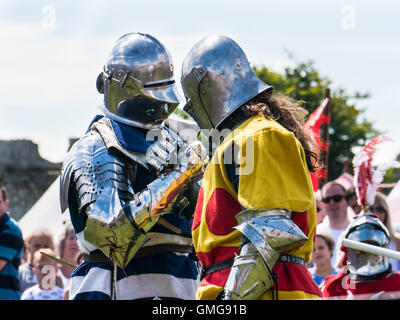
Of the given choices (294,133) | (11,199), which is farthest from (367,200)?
(11,199)

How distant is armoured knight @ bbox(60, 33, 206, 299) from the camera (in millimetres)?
4418

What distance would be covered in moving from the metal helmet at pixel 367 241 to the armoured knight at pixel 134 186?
1.26 m

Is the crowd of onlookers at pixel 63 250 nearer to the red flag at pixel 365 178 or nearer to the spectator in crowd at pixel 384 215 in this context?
the spectator in crowd at pixel 384 215

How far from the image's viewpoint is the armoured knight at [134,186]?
14.5ft

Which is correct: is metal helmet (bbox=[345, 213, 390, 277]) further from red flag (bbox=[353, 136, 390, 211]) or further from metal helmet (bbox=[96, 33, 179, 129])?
metal helmet (bbox=[96, 33, 179, 129])

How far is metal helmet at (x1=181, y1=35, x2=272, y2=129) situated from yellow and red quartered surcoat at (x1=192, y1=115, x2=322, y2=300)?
0.23 meters

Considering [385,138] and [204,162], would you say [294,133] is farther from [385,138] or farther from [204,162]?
[385,138]

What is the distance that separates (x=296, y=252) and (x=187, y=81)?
3.32ft

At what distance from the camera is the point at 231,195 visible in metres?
3.60

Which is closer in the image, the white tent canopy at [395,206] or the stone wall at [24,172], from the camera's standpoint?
the white tent canopy at [395,206]

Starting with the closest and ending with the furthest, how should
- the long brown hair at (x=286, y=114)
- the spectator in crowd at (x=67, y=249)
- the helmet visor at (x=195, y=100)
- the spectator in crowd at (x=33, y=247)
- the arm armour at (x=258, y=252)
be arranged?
1. the arm armour at (x=258, y=252)
2. the long brown hair at (x=286, y=114)
3. the helmet visor at (x=195, y=100)
4. the spectator in crowd at (x=67, y=249)
5. the spectator in crowd at (x=33, y=247)

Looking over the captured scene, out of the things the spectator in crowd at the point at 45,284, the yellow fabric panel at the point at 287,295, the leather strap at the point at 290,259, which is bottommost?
the spectator in crowd at the point at 45,284

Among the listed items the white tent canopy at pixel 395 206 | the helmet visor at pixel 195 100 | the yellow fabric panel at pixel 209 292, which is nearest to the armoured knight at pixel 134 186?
the helmet visor at pixel 195 100

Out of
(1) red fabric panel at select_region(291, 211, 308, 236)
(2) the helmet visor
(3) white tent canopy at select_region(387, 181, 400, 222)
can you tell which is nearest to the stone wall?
(3) white tent canopy at select_region(387, 181, 400, 222)
